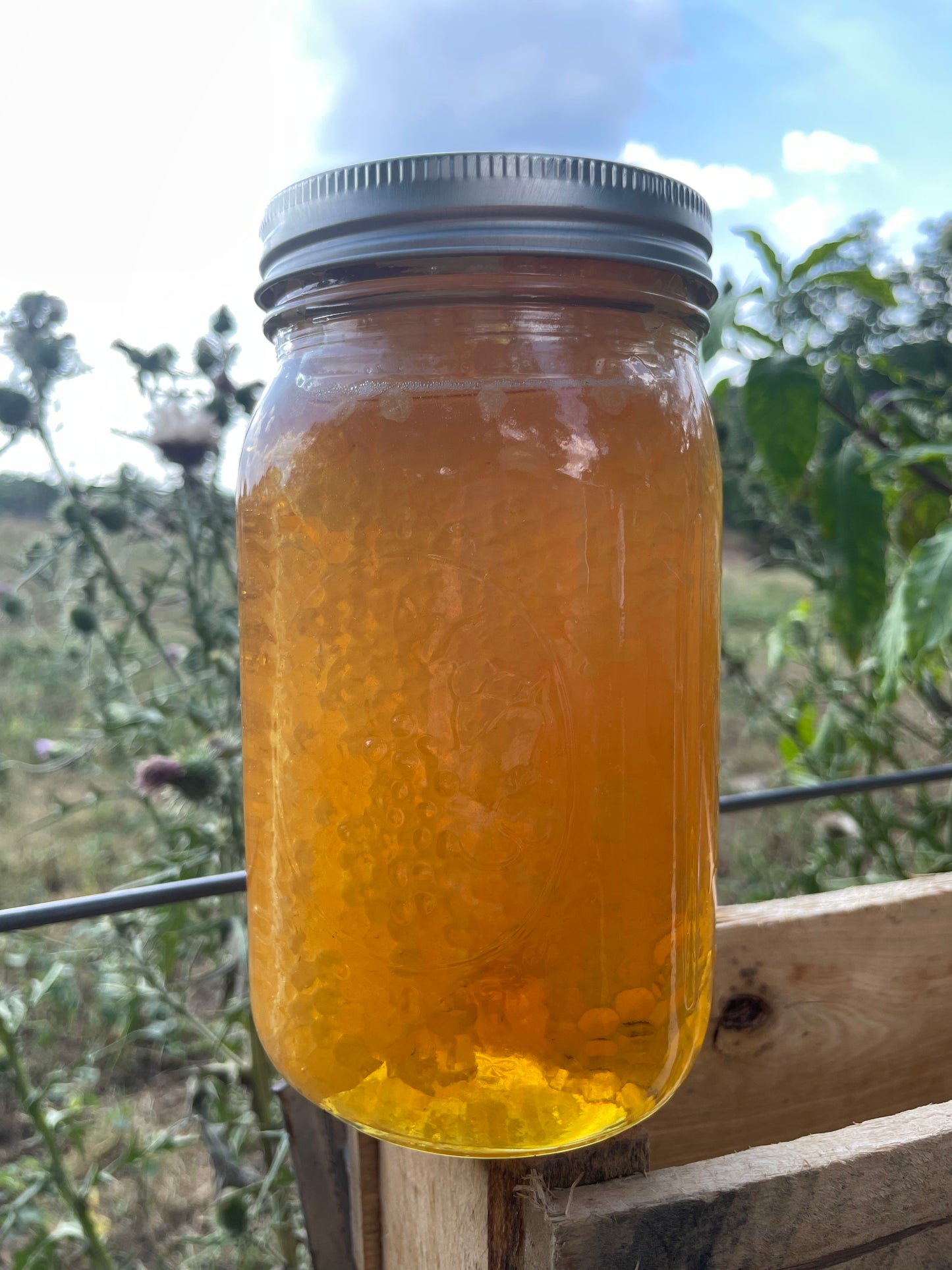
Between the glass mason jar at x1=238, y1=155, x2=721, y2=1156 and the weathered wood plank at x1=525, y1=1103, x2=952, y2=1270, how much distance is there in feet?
0.11

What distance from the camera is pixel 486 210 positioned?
0.32 metres

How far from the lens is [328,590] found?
351 millimetres

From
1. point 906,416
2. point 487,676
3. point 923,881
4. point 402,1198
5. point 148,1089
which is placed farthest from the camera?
point 148,1089

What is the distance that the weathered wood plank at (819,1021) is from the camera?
52 centimetres

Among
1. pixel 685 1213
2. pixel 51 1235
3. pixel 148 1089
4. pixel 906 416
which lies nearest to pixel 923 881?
pixel 685 1213

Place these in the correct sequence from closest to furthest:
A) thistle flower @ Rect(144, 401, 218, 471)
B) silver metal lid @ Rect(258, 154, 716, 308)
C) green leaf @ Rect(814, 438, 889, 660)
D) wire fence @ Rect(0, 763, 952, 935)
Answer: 1. silver metal lid @ Rect(258, 154, 716, 308)
2. wire fence @ Rect(0, 763, 952, 935)
3. green leaf @ Rect(814, 438, 889, 660)
4. thistle flower @ Rect(144, 401, 218, 471)

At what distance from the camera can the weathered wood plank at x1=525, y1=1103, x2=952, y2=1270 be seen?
35 centimetres

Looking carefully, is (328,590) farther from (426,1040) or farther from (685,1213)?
(685,1213)

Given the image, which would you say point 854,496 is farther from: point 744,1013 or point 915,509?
point 744,1013

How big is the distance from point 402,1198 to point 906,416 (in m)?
1.02

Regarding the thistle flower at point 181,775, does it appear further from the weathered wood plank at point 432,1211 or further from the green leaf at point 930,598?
the green leaf at point 930,598

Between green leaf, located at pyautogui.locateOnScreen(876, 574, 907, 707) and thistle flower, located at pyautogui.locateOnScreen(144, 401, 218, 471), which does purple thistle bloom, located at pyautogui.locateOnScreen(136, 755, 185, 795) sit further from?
green leaf, located at pyautogui.locateOnScreen(876, 574, 907, 707)

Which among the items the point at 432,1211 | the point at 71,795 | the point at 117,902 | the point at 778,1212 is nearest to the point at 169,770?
the point at 117,902

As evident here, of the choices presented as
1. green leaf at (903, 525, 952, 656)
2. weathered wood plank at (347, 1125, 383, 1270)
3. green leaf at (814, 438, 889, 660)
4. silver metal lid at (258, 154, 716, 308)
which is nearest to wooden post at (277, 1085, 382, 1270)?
weathered wood plank at (347, 1125, 383, 1270)
